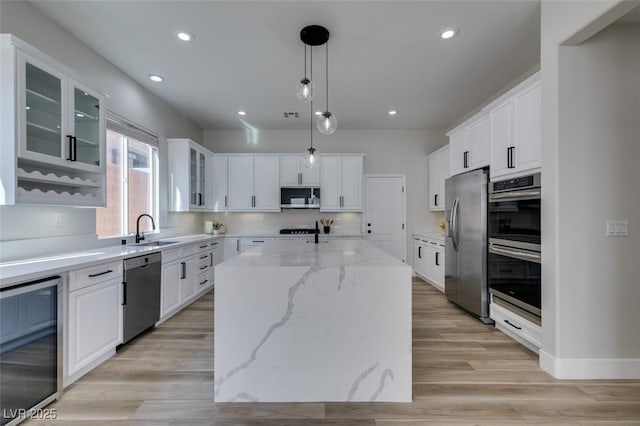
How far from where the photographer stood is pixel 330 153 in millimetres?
5508

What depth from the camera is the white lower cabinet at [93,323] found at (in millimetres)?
2078

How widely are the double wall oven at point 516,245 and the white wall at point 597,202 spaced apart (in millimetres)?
254

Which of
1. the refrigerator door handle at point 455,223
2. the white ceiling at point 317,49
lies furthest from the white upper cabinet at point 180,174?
the refrigerator door handle at point 455,223

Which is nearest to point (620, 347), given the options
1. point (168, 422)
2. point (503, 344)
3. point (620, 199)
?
point (503, 344)

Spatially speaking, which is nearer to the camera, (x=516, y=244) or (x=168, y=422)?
(x=168, y=422)

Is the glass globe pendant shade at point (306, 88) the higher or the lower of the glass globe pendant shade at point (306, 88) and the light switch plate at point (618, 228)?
the higher

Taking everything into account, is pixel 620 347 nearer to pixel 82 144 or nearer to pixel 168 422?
pixel 168 422

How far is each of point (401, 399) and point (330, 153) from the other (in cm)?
433

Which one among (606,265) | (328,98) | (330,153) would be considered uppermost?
(328,98)

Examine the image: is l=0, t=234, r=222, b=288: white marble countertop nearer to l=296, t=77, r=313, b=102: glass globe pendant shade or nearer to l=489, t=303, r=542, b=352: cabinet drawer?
l=296, t=77, r=313, b=102: glass globe pendant shade

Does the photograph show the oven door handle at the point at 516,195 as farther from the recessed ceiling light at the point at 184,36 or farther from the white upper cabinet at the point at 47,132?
the white upper cabinet at the point at 47,132

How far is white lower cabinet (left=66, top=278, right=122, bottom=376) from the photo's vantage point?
2.08m

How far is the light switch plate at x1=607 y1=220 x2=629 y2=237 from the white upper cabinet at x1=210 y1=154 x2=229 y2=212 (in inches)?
200

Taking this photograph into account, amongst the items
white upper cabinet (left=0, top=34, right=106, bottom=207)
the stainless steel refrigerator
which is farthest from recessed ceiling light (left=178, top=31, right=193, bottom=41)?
the stainless steel refrigerator
